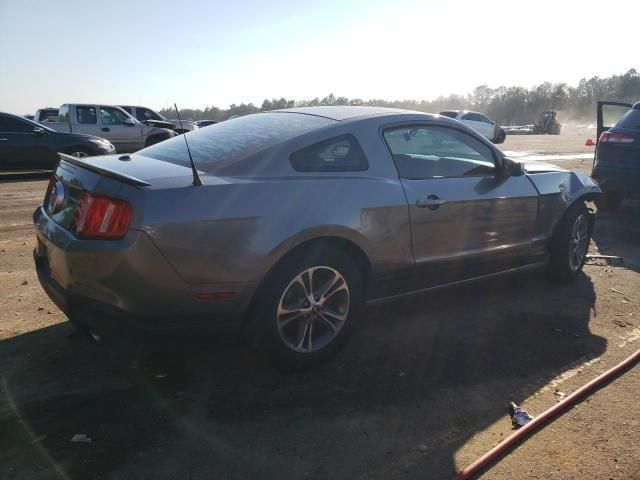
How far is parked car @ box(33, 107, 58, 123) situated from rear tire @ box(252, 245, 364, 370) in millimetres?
15781

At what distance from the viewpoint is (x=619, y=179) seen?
7.36 metres

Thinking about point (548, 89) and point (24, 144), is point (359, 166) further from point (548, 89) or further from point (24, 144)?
point (548, 89)

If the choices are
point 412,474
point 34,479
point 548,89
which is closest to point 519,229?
point 412,474

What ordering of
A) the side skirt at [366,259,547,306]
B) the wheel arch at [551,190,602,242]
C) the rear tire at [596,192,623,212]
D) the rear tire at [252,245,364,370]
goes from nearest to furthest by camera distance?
1. the rear tire at [252,245,364,370]
2. the side skirt at [366,259,547,306]
3. the wheel arch at [551,190,602,242]
4. the rear tire at [596,192,623,212]

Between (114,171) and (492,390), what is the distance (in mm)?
2397

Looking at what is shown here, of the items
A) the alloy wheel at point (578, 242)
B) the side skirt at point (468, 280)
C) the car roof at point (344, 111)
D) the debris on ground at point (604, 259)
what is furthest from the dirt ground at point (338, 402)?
the debris on ground at point (604, 259)

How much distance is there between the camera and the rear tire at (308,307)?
2859 millimetres

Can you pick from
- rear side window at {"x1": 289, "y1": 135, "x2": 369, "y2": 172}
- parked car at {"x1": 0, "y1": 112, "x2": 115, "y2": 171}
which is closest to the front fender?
rear side window at {"x1": 289, "y1": 135, "x2": 369, "y2": 172}

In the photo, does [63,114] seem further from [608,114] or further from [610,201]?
[610,201]

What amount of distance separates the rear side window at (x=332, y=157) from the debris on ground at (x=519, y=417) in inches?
63.9

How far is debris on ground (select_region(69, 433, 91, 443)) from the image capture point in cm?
242

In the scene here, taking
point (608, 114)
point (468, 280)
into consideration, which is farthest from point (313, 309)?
point (608, 114)

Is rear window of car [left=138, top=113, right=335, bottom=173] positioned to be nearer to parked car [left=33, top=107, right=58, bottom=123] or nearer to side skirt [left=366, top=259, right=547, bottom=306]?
side skirt [left=366, top=259, right=547, bottom=306]

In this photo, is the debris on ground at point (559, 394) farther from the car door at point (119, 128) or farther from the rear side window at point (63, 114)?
the rear side window at point (63, 114)
